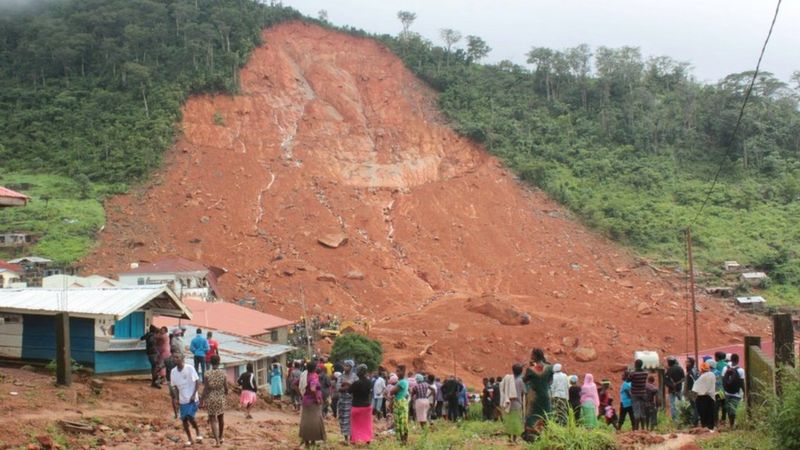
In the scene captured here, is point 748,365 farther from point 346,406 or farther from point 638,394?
point 346,406

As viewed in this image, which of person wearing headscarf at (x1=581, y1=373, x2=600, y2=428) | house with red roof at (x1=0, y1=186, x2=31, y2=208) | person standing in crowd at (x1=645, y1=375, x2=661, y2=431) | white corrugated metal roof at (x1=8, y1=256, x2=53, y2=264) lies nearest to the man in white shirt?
house with red roof at (x1=0, y1=186, x2=31, y2=208)

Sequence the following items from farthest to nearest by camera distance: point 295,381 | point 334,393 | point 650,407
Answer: point 295,381, point 334,393, point 650,407

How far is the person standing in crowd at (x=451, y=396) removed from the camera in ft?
48.7

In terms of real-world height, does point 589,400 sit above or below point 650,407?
above

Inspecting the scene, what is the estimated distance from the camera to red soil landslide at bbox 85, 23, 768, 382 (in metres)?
33.0

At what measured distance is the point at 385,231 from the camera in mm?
43500

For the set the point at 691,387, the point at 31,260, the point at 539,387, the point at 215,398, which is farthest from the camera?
the point at 31,260

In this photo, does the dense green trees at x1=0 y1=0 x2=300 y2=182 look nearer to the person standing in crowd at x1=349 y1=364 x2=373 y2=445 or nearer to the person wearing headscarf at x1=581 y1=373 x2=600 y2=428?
the person standing in crowd at x1=349 y1=364 x2=373 y2=445

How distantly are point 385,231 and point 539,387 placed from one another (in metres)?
34.3

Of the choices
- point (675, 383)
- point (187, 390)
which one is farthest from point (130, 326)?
point (675, 383)

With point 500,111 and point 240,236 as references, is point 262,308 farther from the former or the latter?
point 500,111

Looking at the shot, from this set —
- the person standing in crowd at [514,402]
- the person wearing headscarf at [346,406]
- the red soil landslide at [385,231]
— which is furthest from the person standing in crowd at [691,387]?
the red soil landslide at [385,231]

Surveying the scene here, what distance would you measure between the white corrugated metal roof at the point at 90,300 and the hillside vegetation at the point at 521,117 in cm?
2301

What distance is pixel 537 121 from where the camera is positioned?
5666cm
